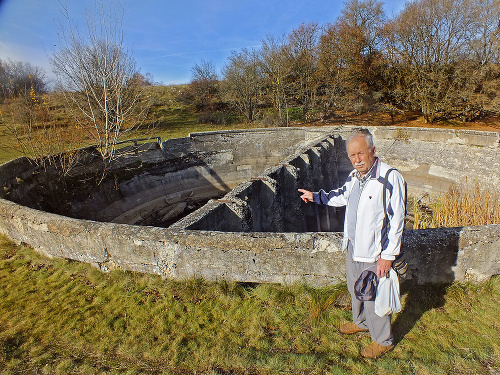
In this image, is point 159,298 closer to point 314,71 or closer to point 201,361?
point 201,361

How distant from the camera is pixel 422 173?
11.9 metres

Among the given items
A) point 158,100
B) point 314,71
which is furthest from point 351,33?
point 158,100

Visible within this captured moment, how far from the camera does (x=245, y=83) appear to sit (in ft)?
80.1

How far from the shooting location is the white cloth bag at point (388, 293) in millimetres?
2797

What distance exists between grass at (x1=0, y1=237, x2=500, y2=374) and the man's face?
1.73 m

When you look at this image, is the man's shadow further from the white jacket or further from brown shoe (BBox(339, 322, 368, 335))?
the white jacket

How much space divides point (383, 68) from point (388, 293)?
23.6 meters

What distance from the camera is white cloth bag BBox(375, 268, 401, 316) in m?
2.80

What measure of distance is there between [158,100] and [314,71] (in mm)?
17800

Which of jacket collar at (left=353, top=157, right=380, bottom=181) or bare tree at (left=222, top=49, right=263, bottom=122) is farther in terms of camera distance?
bare tree at (left=222, top=49, right=263, bottom=122)

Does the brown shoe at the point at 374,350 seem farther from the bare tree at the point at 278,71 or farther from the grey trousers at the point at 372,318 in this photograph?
the bare tree at the point at 278,71

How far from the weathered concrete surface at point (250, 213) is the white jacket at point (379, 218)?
93cm

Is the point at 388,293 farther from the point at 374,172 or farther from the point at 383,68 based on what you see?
the point at 383,68

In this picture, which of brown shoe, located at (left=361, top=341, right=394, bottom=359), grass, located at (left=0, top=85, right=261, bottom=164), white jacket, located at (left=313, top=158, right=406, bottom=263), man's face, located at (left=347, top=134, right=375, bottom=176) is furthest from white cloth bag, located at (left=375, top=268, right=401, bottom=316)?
grass, located at (left=0, top=85, right=261, bottom=164)
